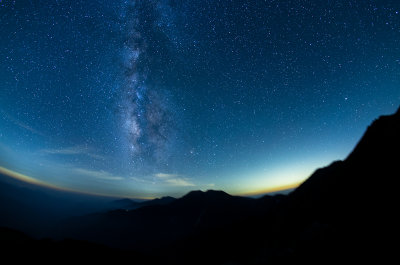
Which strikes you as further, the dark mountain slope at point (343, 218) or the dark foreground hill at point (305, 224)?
→ the dark foreground hill at point (305, 224)

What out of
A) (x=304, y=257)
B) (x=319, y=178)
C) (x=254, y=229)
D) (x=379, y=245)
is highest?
(x=319, y=178)

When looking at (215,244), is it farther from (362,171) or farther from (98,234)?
(98,234)

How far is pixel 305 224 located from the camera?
29.2 metres

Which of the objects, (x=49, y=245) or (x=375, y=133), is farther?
(x=49, y=245)

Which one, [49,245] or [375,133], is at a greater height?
[375,133]

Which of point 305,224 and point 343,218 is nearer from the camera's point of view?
point 343,218

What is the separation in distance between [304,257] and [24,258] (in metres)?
70.0

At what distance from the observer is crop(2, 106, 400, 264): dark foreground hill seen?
11.4 m

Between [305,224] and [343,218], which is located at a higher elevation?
[343,218]

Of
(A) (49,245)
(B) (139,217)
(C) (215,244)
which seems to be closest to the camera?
(A) (49,245)

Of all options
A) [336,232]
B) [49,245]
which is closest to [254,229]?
[336,232]

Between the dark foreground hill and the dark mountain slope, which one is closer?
the dark mountain slope

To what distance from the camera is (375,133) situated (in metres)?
30.7

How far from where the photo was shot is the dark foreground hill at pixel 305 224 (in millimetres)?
11375
